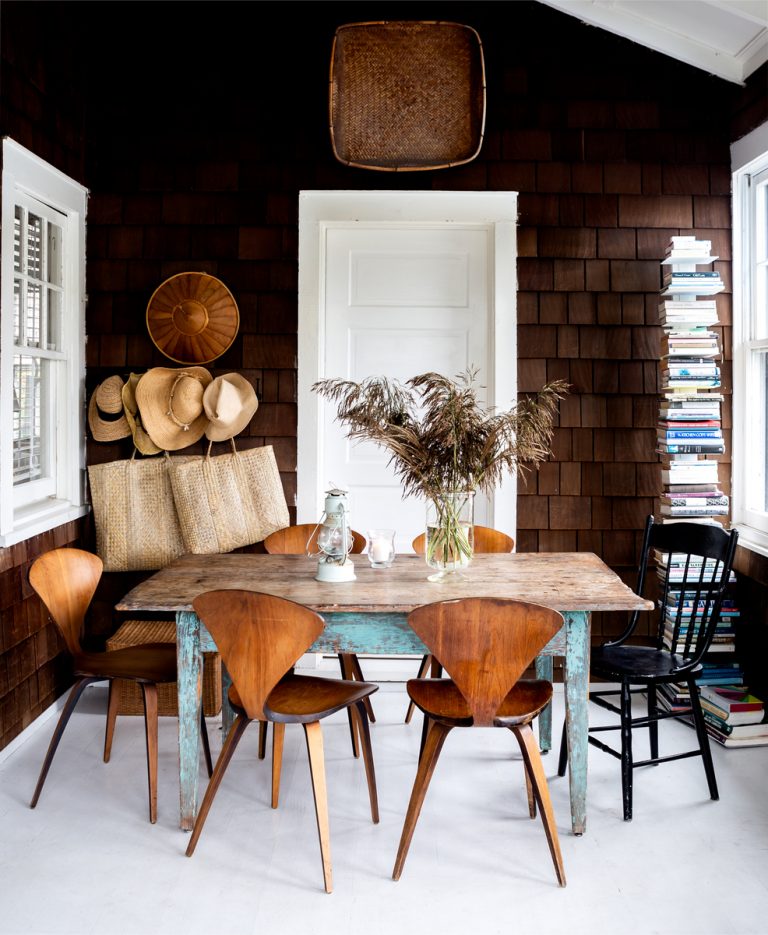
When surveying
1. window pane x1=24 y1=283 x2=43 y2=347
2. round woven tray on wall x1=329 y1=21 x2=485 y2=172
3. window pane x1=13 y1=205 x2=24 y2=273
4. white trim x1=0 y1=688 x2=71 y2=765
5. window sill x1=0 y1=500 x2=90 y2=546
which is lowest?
white trim x1=0 y1=688 x2=71 y2=765

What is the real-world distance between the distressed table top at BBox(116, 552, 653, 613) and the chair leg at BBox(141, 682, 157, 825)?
39cm

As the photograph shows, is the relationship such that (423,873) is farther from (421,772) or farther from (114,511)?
(114,511)

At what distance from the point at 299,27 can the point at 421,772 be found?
3540 millimetres

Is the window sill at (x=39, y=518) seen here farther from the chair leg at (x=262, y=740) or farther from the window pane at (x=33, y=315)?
the chair leg at (x=262, y=740)

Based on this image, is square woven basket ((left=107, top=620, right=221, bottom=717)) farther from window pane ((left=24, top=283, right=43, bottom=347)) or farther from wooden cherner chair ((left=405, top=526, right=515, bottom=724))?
window pane ((left=24, top=283, right=43, bottom=347))

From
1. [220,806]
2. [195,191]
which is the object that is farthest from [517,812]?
[195,191]

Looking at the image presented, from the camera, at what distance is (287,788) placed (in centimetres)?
307

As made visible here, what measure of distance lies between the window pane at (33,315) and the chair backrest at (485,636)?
2338mm

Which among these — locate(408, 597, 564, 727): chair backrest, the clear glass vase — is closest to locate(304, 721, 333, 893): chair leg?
locate(408, 597, 564, 727): chair backrest

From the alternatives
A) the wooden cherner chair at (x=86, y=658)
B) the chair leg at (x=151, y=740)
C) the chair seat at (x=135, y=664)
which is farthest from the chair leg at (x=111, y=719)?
the chair leg at (x=151, y=740)

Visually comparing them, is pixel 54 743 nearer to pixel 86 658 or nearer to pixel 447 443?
pixel 86 658

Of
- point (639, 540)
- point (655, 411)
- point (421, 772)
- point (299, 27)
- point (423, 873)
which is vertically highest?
point (299, 27)

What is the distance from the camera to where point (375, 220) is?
422 centimetres

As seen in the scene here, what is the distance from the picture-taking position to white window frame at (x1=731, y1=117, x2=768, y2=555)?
4055 mm
